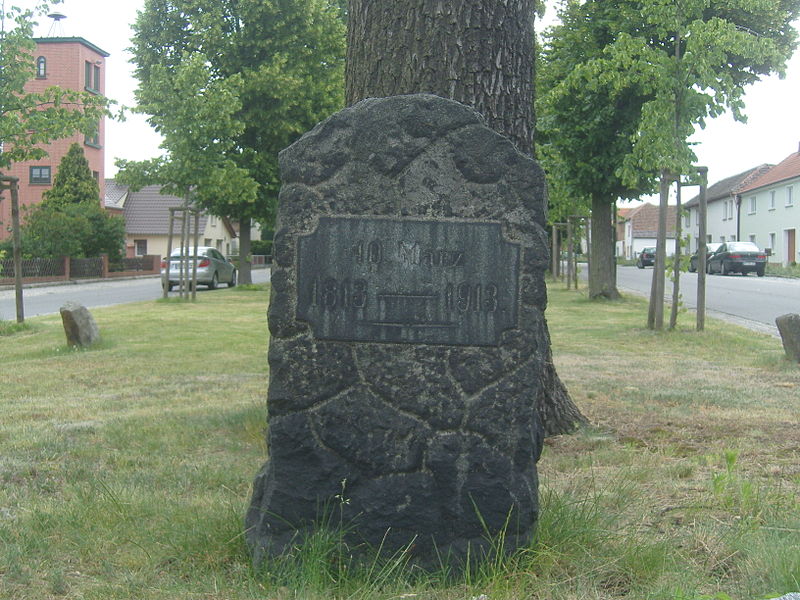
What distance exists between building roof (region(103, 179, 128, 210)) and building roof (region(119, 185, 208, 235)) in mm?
411

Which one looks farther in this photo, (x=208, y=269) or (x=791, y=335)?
(x=208, y=269)

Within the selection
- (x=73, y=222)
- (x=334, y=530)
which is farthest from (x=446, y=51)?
(x=73, y=222)

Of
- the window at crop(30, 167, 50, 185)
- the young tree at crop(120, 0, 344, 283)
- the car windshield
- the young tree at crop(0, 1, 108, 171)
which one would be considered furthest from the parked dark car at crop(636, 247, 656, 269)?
the young tree at crop(0, 1, 108, 171)

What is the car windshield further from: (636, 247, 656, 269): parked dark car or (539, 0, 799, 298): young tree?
(539, 0, 799, 298): young tree

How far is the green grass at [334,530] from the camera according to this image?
3107mm

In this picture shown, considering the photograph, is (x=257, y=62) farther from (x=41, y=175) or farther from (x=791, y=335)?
(x=41, y=175)

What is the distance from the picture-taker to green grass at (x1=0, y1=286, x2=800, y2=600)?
122 inches

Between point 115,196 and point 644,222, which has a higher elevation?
point 644,222

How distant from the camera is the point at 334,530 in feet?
10.7

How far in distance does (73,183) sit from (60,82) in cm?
816

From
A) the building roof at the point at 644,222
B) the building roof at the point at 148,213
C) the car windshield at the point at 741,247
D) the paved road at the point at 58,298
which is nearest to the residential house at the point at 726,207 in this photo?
the car windshield at the point at 741,247

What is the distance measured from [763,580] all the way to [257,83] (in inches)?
1029

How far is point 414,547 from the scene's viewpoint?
10.7 feet

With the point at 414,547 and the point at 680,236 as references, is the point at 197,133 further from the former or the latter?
the point at 414,547
